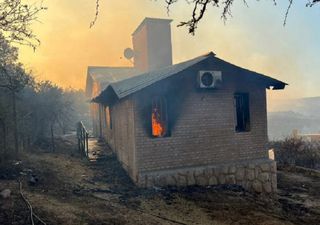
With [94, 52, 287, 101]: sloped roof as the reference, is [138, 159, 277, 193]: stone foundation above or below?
below

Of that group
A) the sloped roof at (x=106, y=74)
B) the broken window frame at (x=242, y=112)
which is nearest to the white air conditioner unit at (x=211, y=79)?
the broken window frame at (x=242, y=112)

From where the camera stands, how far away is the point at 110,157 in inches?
621

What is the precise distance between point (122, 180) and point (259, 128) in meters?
6.06

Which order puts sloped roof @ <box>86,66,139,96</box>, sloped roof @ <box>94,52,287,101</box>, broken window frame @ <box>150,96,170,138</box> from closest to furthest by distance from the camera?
sloped roof @ <box>94,52,287,101</box> < broken window frame @ <box>150,96,170,138</box> < sloped roof @ <box>86,66,139,96</box>

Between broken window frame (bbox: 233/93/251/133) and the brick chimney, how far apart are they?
16919 mm

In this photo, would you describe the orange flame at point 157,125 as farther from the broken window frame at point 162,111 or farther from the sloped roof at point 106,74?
the sloped roof at point 106,74

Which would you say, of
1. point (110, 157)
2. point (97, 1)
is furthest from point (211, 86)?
point (97, 1)

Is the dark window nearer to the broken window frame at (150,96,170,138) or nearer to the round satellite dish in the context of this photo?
the broken window frame at (150,96,170,138)

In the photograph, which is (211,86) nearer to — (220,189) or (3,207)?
(220,189)

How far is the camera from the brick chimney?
28953 mm

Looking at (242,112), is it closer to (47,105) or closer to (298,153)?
(298,153)

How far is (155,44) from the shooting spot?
1148 inches

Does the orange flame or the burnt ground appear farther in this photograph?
the orange flame

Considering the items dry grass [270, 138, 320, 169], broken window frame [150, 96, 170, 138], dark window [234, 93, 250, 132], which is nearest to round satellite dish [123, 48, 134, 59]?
dry grass [270, 138, 320, 169]
